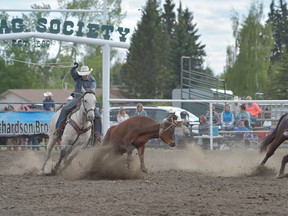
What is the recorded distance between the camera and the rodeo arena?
881 centimetres

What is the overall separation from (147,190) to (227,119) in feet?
32.7

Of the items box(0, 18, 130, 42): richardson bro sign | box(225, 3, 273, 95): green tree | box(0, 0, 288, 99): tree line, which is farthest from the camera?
box(225, 3, 273, 95): green tree

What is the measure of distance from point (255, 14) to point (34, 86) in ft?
68.8

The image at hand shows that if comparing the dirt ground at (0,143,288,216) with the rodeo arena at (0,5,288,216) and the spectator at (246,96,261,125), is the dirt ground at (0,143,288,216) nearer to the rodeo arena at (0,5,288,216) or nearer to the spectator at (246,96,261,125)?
the rodeo arena at (0,5,288,216)

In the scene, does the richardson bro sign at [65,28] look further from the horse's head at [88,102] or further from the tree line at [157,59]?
the tree line at [157,59]

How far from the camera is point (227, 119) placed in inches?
786

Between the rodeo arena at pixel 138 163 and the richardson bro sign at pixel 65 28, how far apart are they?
0.14 m

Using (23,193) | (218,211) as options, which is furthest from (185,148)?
(218,211)

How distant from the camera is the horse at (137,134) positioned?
12609 millimetres

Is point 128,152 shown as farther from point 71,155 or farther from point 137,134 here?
point 71,155

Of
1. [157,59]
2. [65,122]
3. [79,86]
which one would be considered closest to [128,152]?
[65,122]

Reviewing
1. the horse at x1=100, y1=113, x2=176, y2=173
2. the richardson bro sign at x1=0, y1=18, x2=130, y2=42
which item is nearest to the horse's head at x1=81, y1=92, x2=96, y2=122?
the horse at x1=100, y1=113, x2=176, y2=173

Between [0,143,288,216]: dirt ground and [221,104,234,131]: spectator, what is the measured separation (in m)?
4.13

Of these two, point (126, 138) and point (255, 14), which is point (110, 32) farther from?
point (255, 14)
